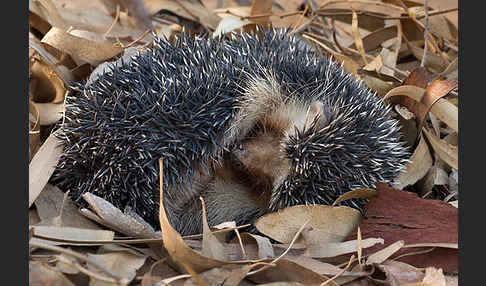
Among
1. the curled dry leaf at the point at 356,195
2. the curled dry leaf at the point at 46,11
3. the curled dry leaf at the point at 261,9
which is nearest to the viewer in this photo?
the curled dry leaf at the point at 356,195

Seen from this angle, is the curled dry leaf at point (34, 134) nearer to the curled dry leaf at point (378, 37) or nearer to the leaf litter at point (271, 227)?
the leaf litter at point (271, 227)

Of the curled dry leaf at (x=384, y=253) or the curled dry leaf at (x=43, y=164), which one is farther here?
the curled dry leaf at (x=43, y=164)

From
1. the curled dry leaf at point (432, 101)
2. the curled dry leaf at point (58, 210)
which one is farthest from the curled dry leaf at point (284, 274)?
the curled dry leaf at point (432, 101)

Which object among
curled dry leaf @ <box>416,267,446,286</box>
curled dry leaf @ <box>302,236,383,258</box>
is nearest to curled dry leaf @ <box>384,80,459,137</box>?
curled dry leaf @ <box>302,236,383,258</box>

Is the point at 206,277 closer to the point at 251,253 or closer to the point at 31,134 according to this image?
the point at 251,253

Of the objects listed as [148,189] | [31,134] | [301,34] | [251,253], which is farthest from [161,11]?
[251,253]
